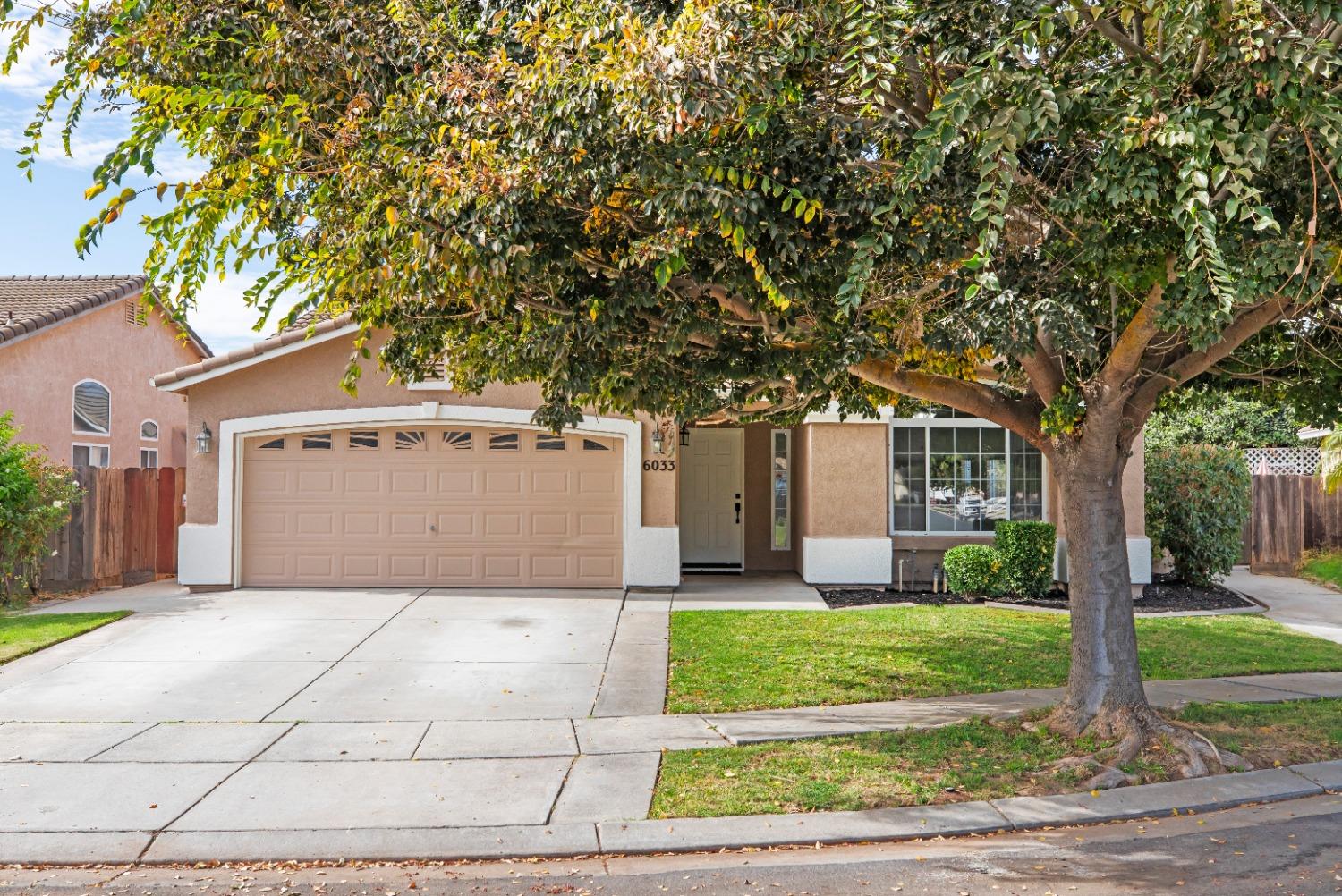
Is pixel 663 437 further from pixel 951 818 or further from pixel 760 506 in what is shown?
pixel 951 818

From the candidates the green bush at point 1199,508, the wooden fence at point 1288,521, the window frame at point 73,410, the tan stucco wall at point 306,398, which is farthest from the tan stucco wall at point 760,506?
the window frame at point 73,410

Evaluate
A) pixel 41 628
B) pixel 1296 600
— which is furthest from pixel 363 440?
pixel 1296 600

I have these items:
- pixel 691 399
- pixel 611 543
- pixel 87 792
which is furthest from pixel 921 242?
pixel 611 543

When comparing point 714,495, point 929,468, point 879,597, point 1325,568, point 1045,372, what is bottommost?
point 879,597

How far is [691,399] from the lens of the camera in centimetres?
846

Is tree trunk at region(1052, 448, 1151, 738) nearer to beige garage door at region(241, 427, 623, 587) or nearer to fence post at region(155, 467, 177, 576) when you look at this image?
beige garage door at region(241, 427, 623, 587)

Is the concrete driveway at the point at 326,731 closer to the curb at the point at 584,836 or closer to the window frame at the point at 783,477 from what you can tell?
the curb at the point at 584,836

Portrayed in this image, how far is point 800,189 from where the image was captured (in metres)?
6.32

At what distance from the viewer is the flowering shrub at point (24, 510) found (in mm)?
13242

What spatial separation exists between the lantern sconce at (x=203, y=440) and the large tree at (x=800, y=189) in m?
7.34

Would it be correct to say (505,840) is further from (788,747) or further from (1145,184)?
(1145,184)

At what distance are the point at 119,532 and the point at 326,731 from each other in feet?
31.2

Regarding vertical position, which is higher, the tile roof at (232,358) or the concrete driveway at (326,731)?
the tile roof at (232,358)

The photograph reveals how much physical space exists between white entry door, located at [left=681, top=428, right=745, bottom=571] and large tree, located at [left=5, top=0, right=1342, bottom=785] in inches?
323
